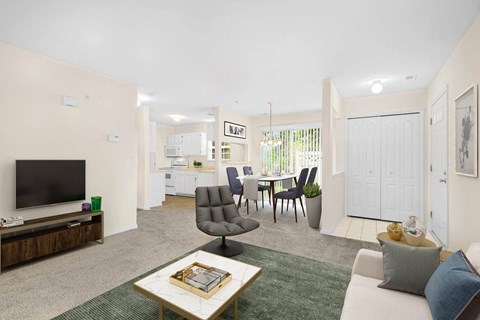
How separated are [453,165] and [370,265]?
2.11 metres

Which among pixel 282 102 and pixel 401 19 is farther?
pixel 282 102

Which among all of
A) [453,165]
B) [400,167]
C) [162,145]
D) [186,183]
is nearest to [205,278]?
[453,165]

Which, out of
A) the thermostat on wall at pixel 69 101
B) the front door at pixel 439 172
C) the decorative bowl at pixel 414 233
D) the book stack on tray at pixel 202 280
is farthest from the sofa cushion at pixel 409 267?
the thermostat on wall at pixel 69 101

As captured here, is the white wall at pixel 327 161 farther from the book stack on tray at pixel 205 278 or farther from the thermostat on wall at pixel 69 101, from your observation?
the thermostat on wall at pixel 69 101

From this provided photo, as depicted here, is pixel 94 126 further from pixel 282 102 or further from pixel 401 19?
pixel 401 19

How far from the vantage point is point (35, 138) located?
111 inches

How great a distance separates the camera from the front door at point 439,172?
10.0ft

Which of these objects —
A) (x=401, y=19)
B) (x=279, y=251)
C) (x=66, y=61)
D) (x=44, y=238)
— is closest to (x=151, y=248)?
(x=44, y=238)

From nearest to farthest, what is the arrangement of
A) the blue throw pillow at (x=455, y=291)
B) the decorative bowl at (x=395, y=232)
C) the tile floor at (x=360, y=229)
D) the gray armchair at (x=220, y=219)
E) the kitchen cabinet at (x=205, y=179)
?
the blue throw pillow at (x=455, y=291), the decorative bowl at (x=395, y=232), the gray armchair at (x=220, y=219), the tile floor at (x=360, y=229), the kitchen cabinet at (x=205, y=179)

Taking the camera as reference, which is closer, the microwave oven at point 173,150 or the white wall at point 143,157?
the white wall at point 143,157

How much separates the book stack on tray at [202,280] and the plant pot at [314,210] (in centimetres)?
267

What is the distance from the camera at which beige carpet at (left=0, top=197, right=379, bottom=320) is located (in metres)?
1.96

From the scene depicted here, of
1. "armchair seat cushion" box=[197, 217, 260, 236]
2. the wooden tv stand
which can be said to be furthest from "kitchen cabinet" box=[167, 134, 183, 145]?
"armchair seat cushion" box=[197, 217, 260, 236]

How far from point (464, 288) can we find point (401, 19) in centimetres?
225
